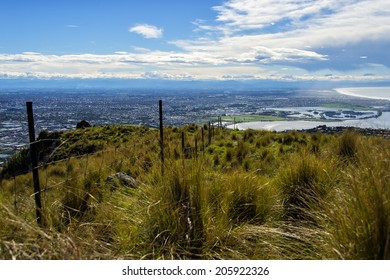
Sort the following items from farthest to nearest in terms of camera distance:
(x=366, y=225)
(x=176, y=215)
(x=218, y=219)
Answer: (x=218, y=219)
(x=176, y=215)
(x=366, y=225)

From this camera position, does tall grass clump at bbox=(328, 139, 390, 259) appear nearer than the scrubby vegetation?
Yes

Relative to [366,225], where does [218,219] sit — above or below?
below

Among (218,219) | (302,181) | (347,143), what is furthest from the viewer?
(347,143)

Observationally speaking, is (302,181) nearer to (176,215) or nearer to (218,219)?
(218,219)

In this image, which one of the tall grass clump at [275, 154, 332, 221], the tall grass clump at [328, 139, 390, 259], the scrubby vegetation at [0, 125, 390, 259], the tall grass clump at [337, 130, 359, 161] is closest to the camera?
the tall grass clump at [328, 139, 390, 259]

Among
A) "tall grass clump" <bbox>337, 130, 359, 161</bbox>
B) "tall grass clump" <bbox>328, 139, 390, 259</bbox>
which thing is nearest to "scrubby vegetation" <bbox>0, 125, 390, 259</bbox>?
"tall grass clump" <bbox>328, 139, 390, 259</bbox>

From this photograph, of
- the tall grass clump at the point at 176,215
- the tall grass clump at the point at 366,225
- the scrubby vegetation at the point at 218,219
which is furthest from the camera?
the tall grass clump at the point at 176,215

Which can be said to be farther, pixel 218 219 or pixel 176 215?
pixel 218 219

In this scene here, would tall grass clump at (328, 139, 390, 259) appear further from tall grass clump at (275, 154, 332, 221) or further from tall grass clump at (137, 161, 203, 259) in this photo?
tall grass clump at (275, 154, 332, 221)

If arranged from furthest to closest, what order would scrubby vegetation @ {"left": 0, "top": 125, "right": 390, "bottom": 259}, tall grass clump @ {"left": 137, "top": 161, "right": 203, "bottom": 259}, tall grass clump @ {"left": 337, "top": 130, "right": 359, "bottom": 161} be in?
tall grass clump @ {"left": 337, "top": 130, "right": 359, "bottom": 161}
tall grass clump @ {"left": 137, "top": 161, "right": 203, "bottom": 259}
scrubby vegetation @ {"left": 0, "top": 125, "right": 390, "bottom": 259}

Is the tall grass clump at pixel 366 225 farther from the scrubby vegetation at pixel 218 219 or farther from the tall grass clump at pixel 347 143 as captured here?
the tall grass clump at pixel 347 143

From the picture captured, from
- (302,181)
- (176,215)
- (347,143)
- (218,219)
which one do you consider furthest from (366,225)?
(347,143)

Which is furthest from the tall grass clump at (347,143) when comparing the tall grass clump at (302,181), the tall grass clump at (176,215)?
the tall grass clump at (176,215)
